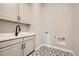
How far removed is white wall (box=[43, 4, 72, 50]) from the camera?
7.38 feet

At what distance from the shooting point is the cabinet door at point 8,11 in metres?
1.29

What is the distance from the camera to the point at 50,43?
98.2 inches

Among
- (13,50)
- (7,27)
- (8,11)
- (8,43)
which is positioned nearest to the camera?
(8,43)

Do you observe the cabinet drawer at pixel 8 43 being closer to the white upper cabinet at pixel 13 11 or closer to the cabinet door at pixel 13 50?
the cabinet door at pixel 13 50

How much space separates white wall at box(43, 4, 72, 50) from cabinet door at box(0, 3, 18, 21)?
3.65ft

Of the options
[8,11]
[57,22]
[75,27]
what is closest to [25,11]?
[8,11]

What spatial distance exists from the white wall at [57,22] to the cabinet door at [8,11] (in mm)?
1111

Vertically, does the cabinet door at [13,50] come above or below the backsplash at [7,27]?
below

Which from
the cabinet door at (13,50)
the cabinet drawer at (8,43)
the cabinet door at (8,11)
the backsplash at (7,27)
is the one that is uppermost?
the cabinet door at (8,11)

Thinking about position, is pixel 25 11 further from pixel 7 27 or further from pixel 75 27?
pixel 75 27

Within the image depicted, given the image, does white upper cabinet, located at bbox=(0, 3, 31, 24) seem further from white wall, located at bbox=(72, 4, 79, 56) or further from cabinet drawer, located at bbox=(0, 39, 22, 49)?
white wall, located at bbox=(72, 4, 79, 56)

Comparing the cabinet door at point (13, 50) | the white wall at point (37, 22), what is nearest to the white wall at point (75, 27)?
the white wall at point (37, 22)

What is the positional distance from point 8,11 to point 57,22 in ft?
5.12

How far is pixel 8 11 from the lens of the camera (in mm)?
1429
